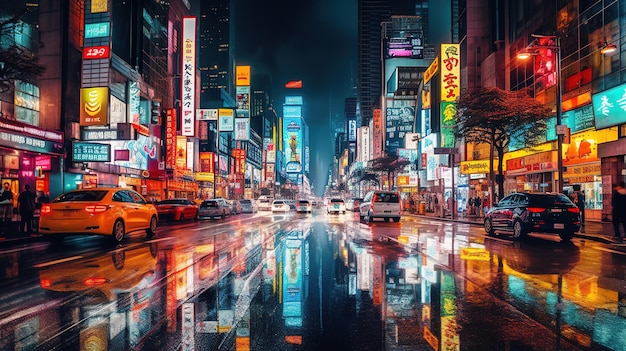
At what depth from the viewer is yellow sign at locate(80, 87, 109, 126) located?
1227 inches

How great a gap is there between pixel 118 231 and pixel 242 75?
10505cm

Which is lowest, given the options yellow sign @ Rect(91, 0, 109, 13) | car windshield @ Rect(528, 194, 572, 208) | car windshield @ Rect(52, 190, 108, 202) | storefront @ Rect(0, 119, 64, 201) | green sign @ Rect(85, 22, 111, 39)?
car windshield @ Rect(528, 194, 572, 208)

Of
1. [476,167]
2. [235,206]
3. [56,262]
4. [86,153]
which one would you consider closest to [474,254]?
[56,262]

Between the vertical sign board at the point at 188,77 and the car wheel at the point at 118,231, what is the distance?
39099mm

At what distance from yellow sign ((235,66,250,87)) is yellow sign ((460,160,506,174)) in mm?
77221

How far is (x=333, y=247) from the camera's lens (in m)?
14.0

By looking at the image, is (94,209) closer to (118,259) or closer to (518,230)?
(118,259)

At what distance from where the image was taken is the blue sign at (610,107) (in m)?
23.5

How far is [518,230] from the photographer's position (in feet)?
55.7

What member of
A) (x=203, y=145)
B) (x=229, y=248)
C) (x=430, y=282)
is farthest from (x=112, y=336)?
(x=203, y=145)

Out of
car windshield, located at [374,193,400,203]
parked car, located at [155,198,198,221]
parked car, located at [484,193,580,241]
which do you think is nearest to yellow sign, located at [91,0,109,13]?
parked car, located at [155,198,198,221]

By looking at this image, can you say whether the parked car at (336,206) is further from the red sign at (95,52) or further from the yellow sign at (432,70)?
the red sign at (95,52)

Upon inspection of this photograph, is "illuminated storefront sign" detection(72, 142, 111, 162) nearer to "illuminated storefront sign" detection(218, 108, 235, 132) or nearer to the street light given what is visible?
the street light

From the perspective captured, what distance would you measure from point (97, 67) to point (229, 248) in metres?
24.8
